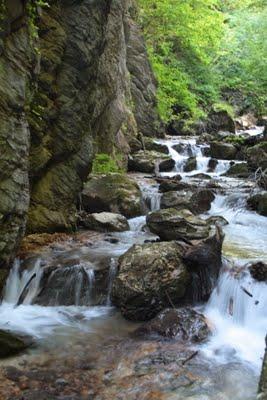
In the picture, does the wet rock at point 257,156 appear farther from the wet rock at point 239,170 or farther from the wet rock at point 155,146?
the wet rock at point 155,146

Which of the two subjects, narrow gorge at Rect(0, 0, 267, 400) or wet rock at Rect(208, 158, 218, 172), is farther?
wet rock at Rect(208, 158, 218, 172)

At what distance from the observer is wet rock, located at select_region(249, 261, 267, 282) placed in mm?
6375

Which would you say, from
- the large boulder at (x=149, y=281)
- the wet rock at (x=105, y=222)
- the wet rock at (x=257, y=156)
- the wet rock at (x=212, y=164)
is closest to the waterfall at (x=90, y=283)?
the large boulder at (x=149, y=281)

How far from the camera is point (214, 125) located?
24766mm

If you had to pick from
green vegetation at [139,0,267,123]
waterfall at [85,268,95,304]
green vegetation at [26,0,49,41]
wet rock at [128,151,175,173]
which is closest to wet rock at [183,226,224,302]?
waterfall at [85,268,95,304]

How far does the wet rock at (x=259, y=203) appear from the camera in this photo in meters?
→ 10.8

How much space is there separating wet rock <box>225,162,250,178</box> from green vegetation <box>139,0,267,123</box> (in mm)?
7941

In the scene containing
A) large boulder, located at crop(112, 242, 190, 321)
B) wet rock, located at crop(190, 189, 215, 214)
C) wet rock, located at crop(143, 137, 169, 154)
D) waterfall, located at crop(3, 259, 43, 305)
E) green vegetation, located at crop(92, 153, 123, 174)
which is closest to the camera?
large boulder, located at crop(112, 242, 190, 321)

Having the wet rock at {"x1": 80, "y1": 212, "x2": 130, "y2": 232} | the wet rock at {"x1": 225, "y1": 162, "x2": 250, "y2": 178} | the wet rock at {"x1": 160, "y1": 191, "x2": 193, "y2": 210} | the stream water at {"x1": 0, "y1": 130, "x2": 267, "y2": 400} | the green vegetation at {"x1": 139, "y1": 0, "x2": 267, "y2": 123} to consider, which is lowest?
the stream water at {"x1": 0, "y1": 130, "x2": 267, "y2": 400}

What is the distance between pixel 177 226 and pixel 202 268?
1.52 metres

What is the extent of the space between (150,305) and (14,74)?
358 cm

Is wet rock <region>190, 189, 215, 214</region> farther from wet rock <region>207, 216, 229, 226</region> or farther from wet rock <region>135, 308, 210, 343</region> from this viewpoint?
wet rock <region>135, 308, 210, 343</region>

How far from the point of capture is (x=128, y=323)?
5.88 metres

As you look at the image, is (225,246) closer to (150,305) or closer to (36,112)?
(150,305)
